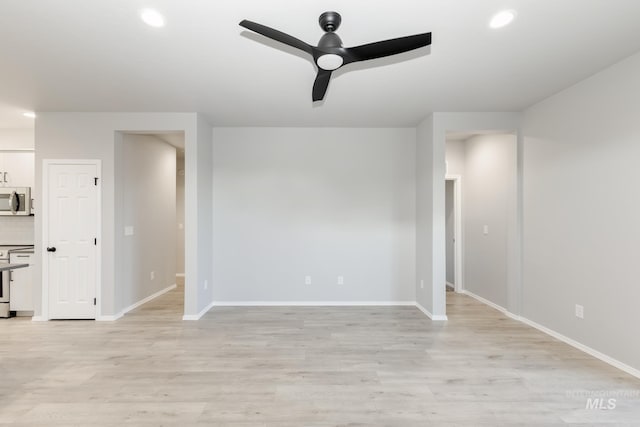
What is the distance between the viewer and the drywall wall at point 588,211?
9.13 feet

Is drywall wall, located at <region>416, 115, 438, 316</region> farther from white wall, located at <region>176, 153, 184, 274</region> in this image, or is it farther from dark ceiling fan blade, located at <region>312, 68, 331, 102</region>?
white wall, located at <region>176, 153, 184, 274</region>

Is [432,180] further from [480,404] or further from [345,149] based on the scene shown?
[480,404]

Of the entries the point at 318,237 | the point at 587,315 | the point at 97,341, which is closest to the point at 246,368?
the point at 97,341

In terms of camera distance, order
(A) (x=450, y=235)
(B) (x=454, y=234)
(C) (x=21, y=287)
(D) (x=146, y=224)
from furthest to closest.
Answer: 1. (A) (x=450, y=235)
2. (B) (x=454, y=234)
3. (D) (x=146, y=224)
4. (C) (x=21, y=287)

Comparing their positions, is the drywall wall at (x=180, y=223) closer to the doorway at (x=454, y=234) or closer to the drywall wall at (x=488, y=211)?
the doorway at (x=454, y=234)

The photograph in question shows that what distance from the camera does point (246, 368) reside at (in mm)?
2816

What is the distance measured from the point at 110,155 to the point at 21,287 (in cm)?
217

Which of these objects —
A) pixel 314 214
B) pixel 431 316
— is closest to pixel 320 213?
pixel 314 214

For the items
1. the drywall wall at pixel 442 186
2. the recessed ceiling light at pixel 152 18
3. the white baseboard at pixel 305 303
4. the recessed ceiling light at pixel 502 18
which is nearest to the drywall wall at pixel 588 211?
the drywall wall at pixel 442 186

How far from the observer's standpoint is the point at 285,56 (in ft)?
9.00

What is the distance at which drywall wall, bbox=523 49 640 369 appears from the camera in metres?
2.78

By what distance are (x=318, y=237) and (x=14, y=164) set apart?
4.76 metres

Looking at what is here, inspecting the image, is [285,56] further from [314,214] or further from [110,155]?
[110,155]

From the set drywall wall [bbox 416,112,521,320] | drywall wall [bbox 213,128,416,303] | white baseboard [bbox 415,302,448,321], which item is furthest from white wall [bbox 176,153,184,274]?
drywall wall [bbox 416,112,521,320]
